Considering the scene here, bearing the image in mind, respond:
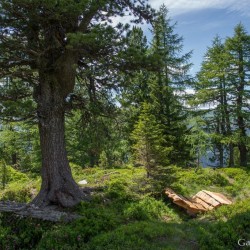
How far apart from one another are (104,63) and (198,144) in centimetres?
1192

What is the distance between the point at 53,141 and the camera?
969 cm

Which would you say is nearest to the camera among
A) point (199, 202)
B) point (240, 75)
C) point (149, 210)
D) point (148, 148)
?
→ point (149, 210)

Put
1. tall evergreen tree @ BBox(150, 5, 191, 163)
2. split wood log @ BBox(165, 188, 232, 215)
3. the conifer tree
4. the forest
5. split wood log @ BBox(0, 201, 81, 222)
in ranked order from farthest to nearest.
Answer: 1. tall evergreen tree @ BBox(150, 5, 191, 163)
2. the conifer tree
3. split wood log @ BBox(165, 188, 232, 215)
4. split wood log @ BBox(0, 201, 81, 222)
5. the forest

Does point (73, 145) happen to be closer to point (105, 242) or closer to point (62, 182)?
point (62, 182)

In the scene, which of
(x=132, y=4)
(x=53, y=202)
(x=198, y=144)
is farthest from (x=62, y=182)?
(x=198, y=144)

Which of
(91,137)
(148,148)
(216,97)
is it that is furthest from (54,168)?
(216,97)

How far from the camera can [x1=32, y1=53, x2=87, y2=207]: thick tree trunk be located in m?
9.52

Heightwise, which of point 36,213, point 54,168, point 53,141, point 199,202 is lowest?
point 199,202

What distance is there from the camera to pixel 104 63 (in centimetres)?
928

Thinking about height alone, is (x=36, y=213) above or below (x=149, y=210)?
above

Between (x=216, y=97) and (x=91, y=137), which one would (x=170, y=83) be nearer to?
(x=216, y=97)

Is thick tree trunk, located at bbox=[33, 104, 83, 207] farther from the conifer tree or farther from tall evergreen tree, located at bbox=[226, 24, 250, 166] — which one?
tall evergreen tree, located at bbox=[226, 24, 250, 166]

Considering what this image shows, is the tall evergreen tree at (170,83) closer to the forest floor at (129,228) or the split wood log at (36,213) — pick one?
the forest floor at (129,228)

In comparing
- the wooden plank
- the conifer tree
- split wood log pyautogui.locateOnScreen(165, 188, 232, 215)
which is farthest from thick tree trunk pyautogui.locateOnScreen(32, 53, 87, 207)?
the wooden plank
